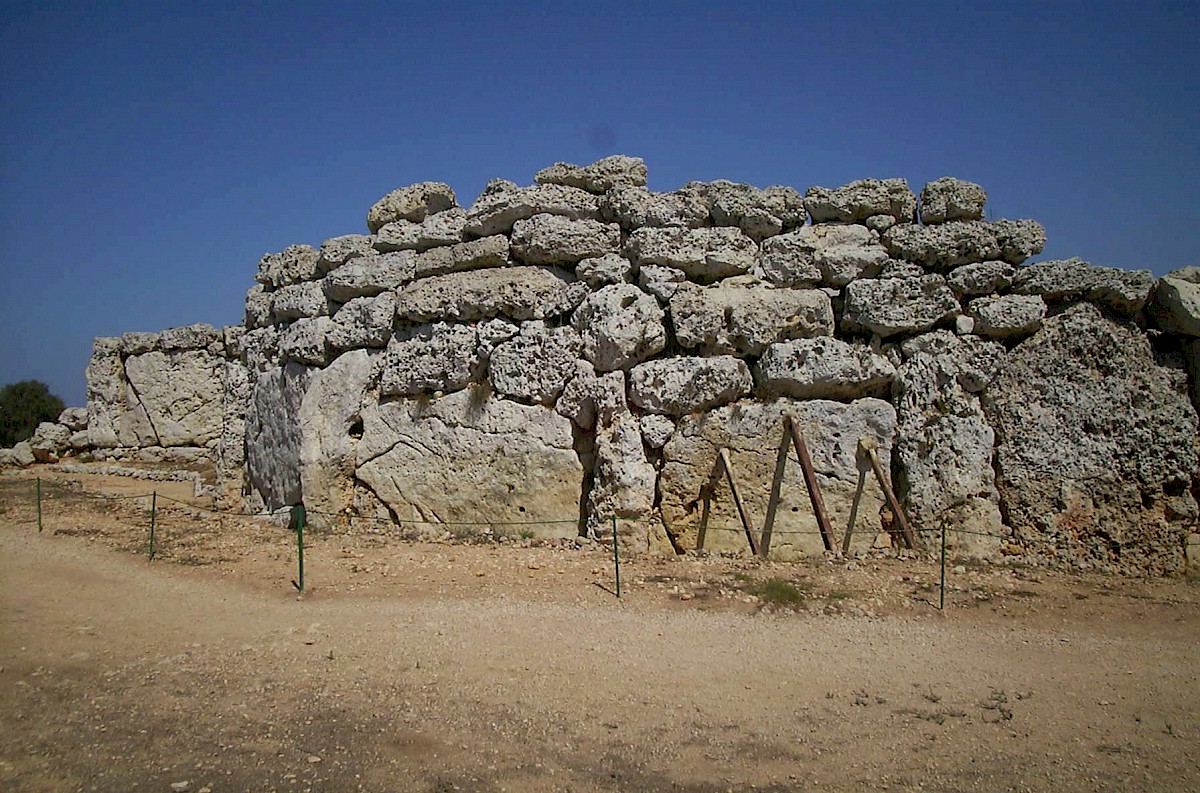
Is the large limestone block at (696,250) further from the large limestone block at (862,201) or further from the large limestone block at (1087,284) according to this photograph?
the large limestone block at (1087,284)

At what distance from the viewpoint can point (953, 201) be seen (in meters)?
9.05

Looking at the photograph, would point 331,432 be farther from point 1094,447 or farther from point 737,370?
point 1094,447

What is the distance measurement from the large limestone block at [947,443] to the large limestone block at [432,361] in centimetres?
447

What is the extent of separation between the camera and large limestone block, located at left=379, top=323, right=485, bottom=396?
30.2 feet

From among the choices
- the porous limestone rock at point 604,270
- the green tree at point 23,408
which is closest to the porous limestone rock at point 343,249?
the porous limestone rock at point 604,270

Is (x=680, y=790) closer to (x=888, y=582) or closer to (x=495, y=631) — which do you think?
(x=495, y=631)

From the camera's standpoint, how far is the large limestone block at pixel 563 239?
9188 mm

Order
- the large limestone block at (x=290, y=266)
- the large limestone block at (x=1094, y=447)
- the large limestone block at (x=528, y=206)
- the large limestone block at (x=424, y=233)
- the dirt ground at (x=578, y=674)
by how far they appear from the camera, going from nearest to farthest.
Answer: the dirt ground at (x=578, y=674) < the large limestone block at (x=1094, y=447) < the large limestone block at (x=528, y=206) < the large limestone block at (x=424, y=233) < the large limestone block at (x=290, y=266)

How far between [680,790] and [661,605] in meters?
2.69

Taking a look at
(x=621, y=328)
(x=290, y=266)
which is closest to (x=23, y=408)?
(x=290, y=266)

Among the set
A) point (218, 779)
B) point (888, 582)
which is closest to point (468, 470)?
point (888, 582)

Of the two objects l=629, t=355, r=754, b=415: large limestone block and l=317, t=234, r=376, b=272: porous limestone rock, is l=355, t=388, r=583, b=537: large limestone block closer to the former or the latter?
l=629, t=355, r=754, b=415: large limestone block

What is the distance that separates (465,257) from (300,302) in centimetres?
219

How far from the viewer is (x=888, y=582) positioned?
7.32 metres
